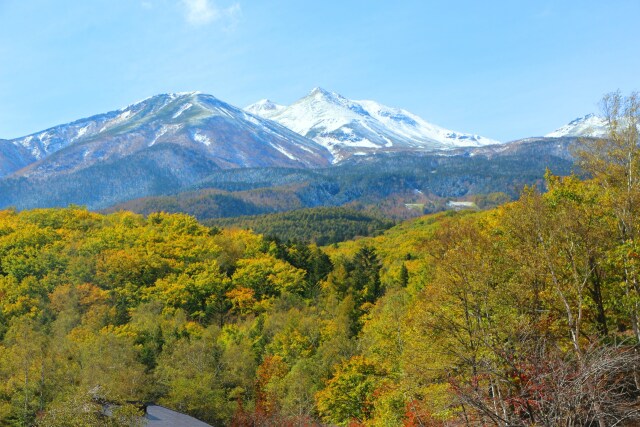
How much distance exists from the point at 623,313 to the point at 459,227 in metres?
13.3

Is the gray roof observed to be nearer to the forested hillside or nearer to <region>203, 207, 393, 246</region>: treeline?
the forested hillside

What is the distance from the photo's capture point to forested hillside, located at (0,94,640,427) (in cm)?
1965

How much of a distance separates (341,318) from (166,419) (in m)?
34.0

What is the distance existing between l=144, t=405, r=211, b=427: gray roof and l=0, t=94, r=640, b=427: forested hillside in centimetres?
576

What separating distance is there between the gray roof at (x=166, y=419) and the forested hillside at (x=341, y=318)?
5765mm

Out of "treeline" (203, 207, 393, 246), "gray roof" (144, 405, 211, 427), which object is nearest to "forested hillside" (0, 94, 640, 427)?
"gray roof" (144, 405, 211, 427)

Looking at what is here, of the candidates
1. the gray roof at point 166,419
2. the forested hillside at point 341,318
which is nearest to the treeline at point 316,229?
the forested hillside at point 341,318

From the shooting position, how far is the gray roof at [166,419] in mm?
35719

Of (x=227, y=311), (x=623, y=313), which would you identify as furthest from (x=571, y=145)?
(x=227, y=311)

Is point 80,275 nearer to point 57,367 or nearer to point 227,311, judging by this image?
point 227,311

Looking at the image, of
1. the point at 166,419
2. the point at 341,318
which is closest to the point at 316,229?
the point at 341,318

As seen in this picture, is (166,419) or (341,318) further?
(341,318)

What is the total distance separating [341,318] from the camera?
68.9 meters

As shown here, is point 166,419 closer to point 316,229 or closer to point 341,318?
point 341,318
